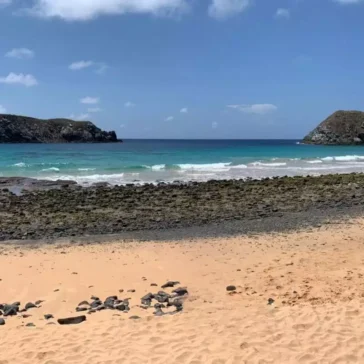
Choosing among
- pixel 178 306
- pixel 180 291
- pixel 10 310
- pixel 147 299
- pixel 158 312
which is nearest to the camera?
pixel 158 312

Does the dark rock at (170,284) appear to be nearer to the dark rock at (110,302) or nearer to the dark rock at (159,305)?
the dark rock at (159,305)

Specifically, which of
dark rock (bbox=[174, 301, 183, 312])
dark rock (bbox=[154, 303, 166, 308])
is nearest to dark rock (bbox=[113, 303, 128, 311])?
dark rock (bbox=[154, 303, 166, 308])

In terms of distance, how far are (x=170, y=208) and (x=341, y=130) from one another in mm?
88110

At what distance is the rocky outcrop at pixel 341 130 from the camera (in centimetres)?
9288

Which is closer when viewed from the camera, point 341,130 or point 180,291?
point 180,291

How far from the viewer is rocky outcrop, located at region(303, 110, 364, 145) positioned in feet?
305

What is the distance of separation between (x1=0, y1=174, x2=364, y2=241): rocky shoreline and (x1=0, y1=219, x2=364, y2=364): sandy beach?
140 centimetres

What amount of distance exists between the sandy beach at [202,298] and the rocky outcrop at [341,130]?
87.8 meters

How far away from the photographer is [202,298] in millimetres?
7051

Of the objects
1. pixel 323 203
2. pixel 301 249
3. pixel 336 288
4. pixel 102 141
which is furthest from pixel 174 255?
pixel 102 141

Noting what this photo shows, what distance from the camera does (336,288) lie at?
23.4 ft

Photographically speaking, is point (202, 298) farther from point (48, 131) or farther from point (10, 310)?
point (48, 131)

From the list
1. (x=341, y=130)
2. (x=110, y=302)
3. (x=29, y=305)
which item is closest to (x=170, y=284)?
(x=110, y=302)

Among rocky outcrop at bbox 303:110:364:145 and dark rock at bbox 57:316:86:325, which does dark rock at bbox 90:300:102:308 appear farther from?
rocky outcrop at bbox 303:110:364:145
